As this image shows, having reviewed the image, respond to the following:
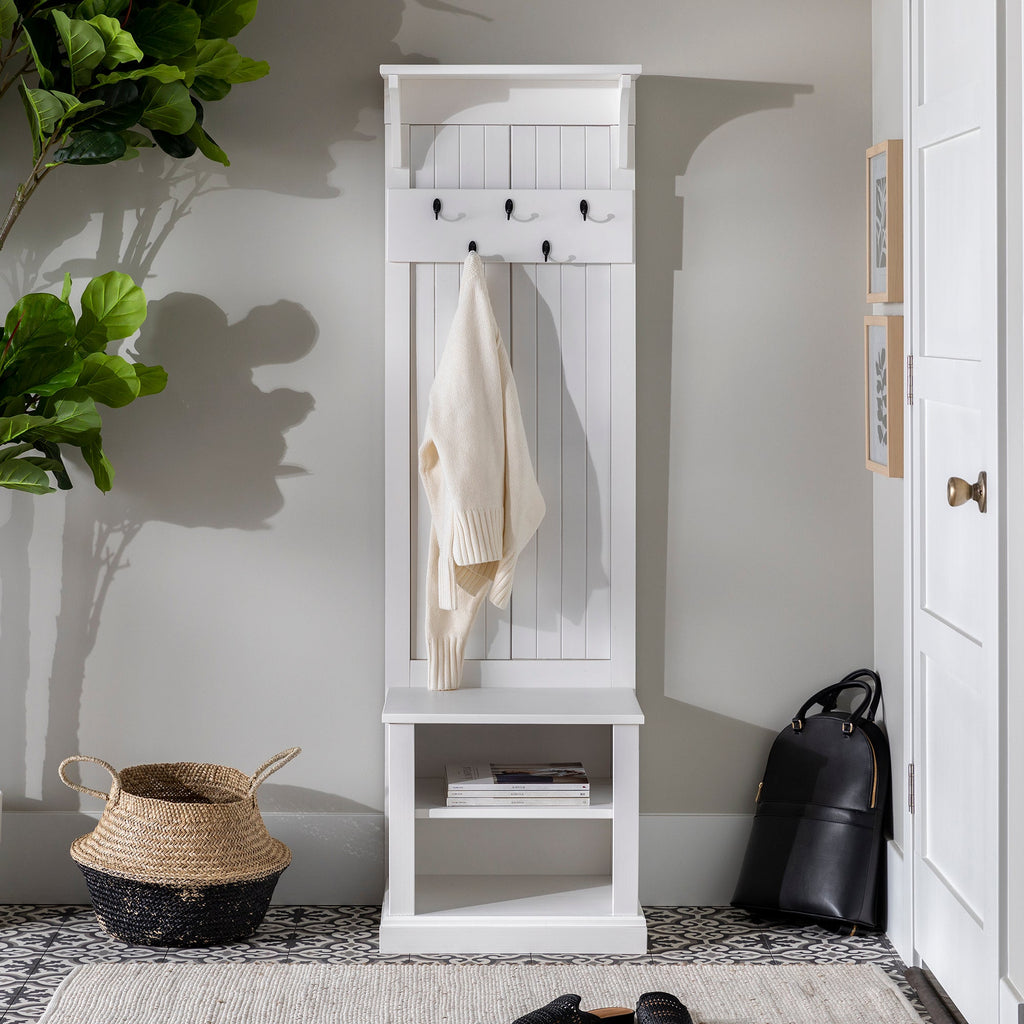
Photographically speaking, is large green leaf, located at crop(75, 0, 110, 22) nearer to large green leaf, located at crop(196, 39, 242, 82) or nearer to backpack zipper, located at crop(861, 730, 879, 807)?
large green leaf, located at crop(196, 39, 242, 82)

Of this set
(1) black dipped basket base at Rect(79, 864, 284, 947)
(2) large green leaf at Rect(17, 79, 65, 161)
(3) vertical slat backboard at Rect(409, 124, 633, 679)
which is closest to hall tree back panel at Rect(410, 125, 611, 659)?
(3) vertical slat backboard at Rect(409, 124, 633, 679)

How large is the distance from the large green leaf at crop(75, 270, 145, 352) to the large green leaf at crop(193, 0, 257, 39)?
A: 0.57 m

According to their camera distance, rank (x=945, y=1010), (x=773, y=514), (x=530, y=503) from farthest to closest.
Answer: (x=773, y=514)
(x=530, y=503)
(x=945, y=1010)

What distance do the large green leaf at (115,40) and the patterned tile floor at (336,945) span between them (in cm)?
185

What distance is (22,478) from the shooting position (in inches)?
100

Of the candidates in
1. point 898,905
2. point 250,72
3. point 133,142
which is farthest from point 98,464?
point 898,905

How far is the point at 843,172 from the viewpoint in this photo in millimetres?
2877

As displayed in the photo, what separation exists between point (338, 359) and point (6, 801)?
4.35ft

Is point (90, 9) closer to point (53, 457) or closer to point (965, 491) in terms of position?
point (53, 457)

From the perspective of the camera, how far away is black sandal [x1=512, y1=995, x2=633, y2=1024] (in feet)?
6.81

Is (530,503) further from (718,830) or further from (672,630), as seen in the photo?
(718,830)

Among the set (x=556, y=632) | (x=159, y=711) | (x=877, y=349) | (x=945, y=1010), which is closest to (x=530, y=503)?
(x=556, y=632)

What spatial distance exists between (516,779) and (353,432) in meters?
0.89

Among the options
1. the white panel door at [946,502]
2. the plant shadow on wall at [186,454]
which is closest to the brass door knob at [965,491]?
the white panel door at [946,502]
